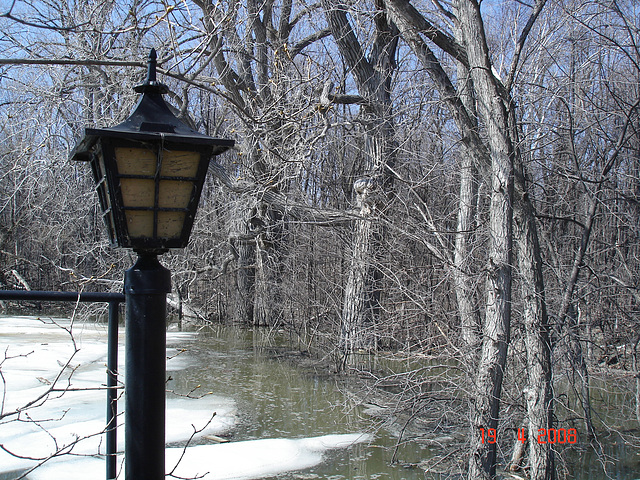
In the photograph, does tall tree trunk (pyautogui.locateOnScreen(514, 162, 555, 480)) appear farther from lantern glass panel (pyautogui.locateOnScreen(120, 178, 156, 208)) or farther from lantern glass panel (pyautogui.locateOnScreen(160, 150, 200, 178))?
lantern glass panel (pyautogui.locateOnScreen(120, 178, 156, 208))

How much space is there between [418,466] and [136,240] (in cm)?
490

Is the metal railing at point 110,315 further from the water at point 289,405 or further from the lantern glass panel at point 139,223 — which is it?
the water at point 289,405

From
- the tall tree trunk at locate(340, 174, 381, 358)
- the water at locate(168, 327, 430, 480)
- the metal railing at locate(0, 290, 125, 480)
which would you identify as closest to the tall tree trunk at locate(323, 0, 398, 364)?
the tall tree trunk at locate(340, 174, 381, 358)

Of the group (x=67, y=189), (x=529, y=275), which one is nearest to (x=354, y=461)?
(x=529, y=275)

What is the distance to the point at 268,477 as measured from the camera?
5.52 m

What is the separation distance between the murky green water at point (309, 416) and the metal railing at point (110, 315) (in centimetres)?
346

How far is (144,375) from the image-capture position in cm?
202

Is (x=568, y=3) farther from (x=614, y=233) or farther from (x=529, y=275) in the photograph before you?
(x=614, y=233)

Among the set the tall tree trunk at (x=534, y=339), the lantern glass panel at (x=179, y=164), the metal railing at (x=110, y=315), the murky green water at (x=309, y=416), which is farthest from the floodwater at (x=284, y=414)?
the lantern glass panel at (x=179, y=164)

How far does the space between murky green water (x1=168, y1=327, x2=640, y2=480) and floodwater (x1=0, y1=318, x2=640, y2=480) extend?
0.01 meters

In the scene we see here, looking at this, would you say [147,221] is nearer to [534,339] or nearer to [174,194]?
[174,194]

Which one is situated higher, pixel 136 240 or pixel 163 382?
pixel 136 240

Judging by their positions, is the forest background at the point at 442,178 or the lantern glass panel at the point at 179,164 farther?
the forest background at the point at 442,178

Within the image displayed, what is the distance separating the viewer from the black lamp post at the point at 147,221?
6.55 ft
